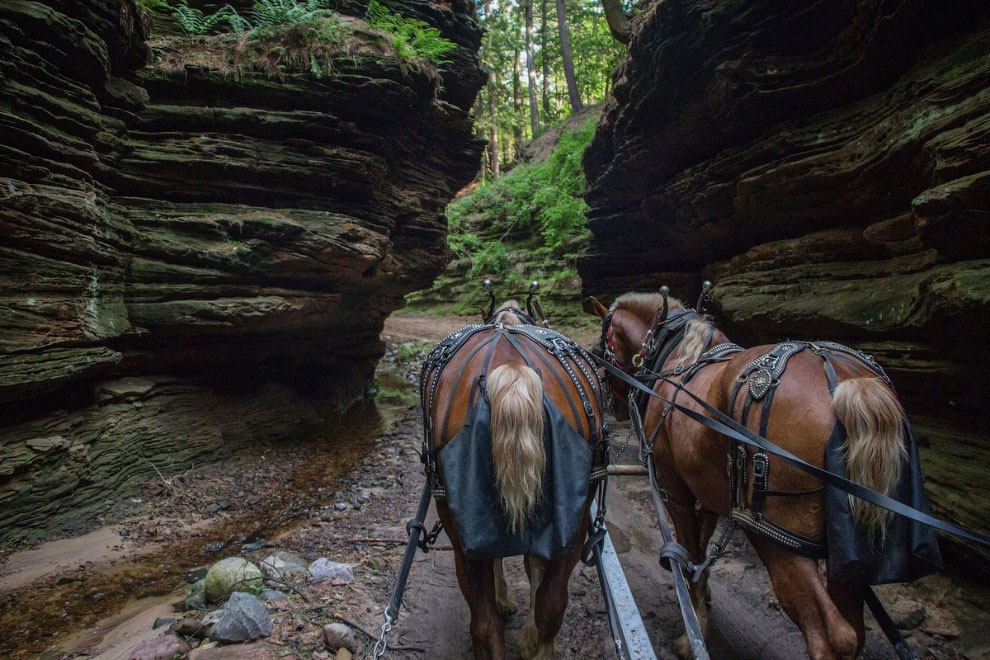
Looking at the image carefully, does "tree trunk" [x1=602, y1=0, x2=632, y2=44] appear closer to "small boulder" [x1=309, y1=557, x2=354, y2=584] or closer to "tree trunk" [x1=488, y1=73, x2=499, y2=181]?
"small boulder" [x1=309, y1=557, x2=354, y2=584]

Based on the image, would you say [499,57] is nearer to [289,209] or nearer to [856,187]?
[289,209]

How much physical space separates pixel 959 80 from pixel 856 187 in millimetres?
1112

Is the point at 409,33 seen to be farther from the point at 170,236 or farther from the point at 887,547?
the point at 887,547

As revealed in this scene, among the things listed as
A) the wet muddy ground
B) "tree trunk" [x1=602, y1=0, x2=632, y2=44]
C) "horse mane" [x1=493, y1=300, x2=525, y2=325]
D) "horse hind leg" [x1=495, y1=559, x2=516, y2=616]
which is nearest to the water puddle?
the wet muddy ground

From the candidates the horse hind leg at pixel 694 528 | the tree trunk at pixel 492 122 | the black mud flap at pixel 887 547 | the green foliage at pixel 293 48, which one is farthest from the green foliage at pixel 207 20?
the tree trunk at pixel 492 122

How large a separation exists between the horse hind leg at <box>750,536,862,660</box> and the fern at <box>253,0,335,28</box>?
8.12m

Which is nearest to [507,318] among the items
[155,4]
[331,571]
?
[331,571]

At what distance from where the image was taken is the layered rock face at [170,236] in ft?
12.8

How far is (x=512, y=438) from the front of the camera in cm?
198

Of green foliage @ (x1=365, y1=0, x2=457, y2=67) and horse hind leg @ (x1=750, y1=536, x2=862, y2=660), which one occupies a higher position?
green foliage @ (x1=365, y1=0, x2=457, y2=67)

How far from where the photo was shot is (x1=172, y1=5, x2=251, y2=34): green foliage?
6.23m

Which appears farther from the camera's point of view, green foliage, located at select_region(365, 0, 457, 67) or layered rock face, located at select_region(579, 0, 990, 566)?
green foliage, located at select_region(365, 0, 457, 67)

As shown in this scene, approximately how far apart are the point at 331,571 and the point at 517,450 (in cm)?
242

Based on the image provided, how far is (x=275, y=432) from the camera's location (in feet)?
22.4
